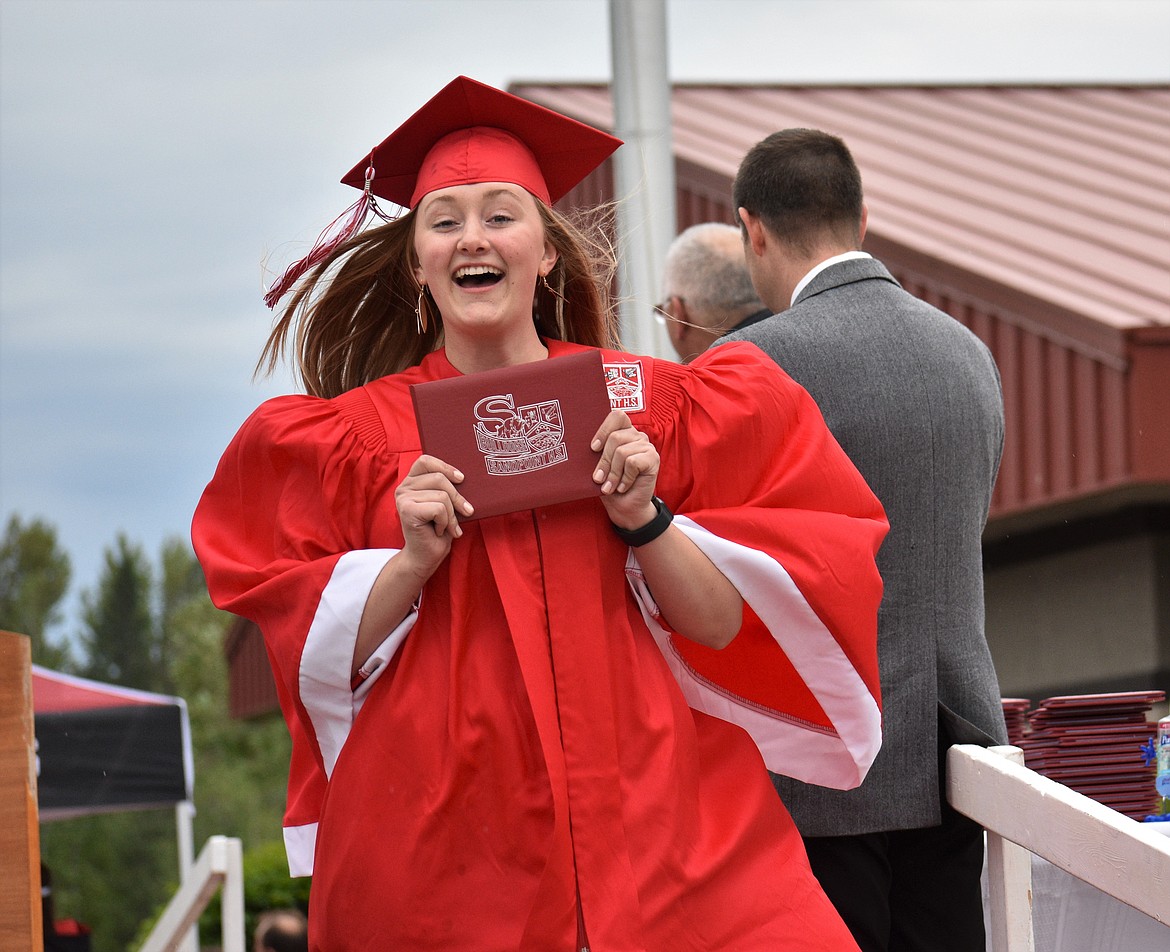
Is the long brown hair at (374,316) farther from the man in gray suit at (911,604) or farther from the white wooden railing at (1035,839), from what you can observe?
the white wooden railing at (1035,839)

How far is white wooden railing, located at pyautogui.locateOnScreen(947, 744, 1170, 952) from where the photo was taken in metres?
2.35

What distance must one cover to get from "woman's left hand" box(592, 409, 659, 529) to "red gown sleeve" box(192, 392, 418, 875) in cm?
35

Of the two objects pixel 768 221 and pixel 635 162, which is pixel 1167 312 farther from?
pixel 768 221

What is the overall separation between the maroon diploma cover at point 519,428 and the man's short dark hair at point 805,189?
121 centimetres

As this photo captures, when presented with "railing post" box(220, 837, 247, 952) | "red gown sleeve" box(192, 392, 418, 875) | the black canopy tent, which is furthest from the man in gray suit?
the black canopy tent

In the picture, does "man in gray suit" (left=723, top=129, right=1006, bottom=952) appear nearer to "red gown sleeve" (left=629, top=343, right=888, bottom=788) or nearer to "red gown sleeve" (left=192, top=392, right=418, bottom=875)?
"red gown sleeve" (left=629, top=343, right=888, bottom=788)

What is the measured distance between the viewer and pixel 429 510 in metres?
2.15

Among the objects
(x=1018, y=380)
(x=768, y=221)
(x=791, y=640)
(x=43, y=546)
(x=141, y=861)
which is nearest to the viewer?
(x=791, y=640)

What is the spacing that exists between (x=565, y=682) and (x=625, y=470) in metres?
0.31

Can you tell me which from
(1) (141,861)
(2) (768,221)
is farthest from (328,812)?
(1) (141,861)

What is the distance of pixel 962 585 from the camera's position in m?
3.02

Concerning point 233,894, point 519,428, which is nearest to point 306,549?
point 519,428

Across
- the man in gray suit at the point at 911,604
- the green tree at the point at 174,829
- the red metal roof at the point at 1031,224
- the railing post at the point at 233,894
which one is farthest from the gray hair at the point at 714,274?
the green tree at the point at 174,829

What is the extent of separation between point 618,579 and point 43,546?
65768 mm
